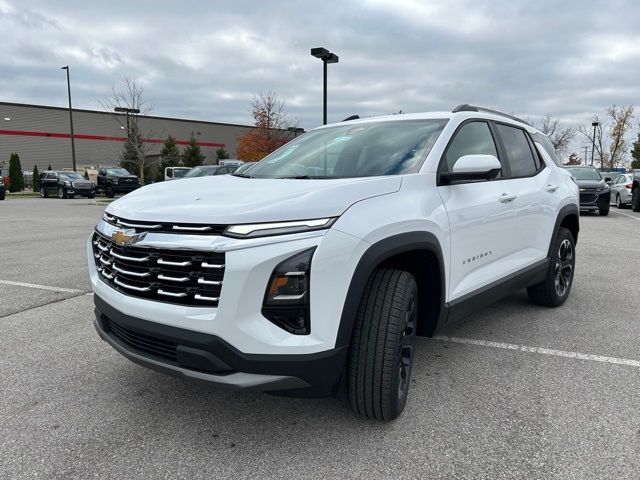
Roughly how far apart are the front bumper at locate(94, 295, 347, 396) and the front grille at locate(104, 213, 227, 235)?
43 centimetres

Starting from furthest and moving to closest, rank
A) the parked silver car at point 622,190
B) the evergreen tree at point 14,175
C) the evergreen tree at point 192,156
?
the evergreen tree at point 192,156 < the evergreen tree at point 14,175 < the parked silver car at point 622,190

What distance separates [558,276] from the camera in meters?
4.74

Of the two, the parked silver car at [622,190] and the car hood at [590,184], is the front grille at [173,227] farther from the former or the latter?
the parked silver car at [622,190]

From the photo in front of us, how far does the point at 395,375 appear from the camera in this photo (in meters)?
2.46

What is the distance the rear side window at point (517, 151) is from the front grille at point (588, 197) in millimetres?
12147

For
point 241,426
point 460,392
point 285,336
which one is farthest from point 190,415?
point 460,392

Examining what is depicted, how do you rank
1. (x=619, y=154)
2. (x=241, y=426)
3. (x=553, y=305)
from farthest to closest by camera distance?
(x=619, y=154) → (x=553, y=305) → (x=241, y=426)

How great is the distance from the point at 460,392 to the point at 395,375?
2.57ft

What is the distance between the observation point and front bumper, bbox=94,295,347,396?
213 cm

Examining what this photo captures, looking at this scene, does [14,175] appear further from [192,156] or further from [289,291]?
[289,291]

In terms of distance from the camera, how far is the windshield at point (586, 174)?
50.9 ft

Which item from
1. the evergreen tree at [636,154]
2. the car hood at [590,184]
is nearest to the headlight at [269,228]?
the car hood at [590,184]

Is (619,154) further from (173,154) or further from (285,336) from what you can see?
(285,336)

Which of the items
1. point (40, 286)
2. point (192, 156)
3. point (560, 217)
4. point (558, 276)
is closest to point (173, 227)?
point (560, 217)
